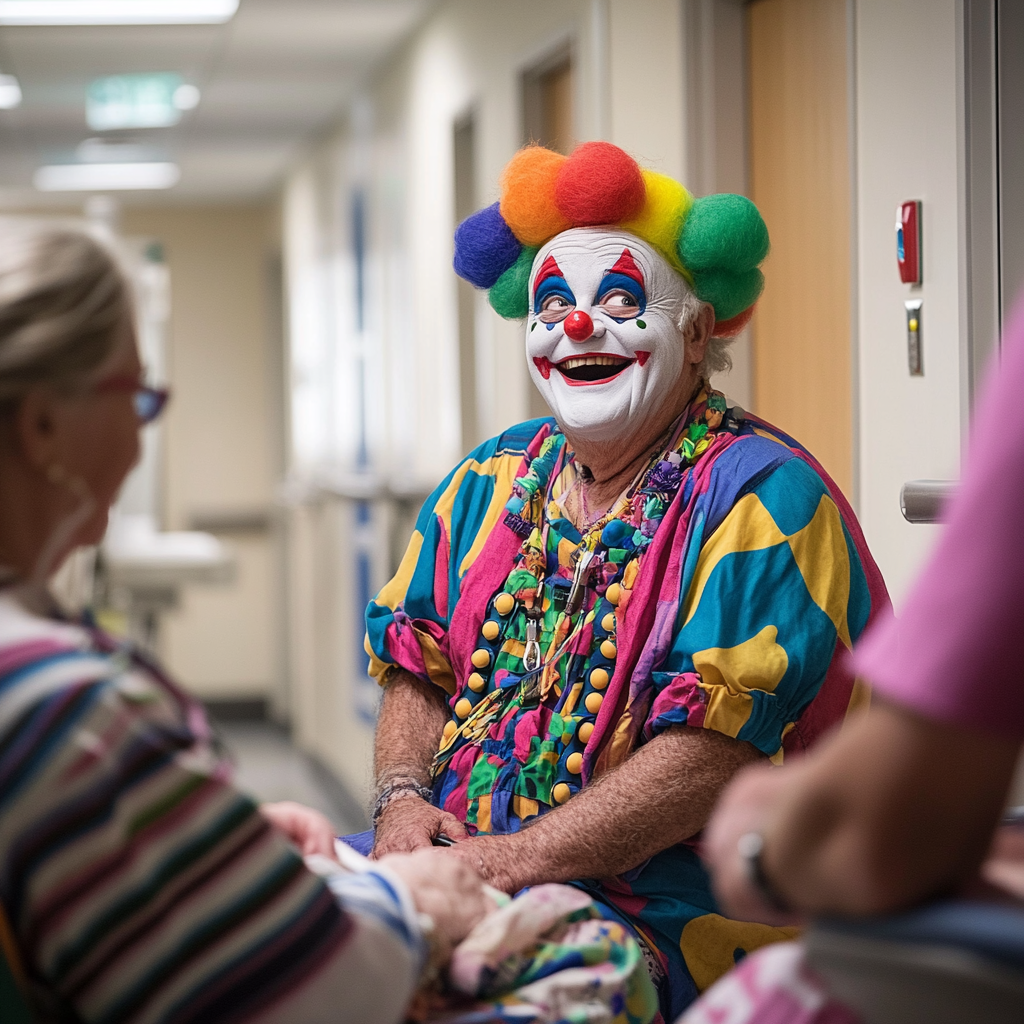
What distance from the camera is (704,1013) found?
95 centimetres

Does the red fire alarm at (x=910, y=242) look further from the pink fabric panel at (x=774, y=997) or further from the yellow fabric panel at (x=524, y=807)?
the pink fabric panel at (x=774, y=997)

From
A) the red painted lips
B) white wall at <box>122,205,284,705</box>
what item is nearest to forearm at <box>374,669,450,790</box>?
the red painted lips

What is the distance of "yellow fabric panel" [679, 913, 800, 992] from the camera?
1.72 meters

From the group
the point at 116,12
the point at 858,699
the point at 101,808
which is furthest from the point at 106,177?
the point at 101,808

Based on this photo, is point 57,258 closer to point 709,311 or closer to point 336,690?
point 709,311

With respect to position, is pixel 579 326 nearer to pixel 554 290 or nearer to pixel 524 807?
pixel 554 290

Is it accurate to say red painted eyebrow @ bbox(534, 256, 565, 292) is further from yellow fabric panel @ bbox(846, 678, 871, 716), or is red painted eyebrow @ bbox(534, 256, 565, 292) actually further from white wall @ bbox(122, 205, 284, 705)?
white wall @ bbox(122, 205, 284, 705)

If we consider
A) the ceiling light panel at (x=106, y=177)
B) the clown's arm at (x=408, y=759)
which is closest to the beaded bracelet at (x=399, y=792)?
the clown's arm at (x=408, y=759)

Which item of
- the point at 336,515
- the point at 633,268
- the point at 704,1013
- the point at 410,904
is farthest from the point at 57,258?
the point at 336,515

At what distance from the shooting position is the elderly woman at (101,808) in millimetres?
975

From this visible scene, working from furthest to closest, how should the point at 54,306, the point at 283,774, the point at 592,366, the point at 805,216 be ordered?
the point at 283,774, the point at 805,216, the point at 592,366, the point at 54,306

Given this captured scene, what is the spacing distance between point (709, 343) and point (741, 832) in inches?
52.0

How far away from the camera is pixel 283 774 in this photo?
7129 mm

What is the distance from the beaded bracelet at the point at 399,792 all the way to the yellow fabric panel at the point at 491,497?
331 millimetres
